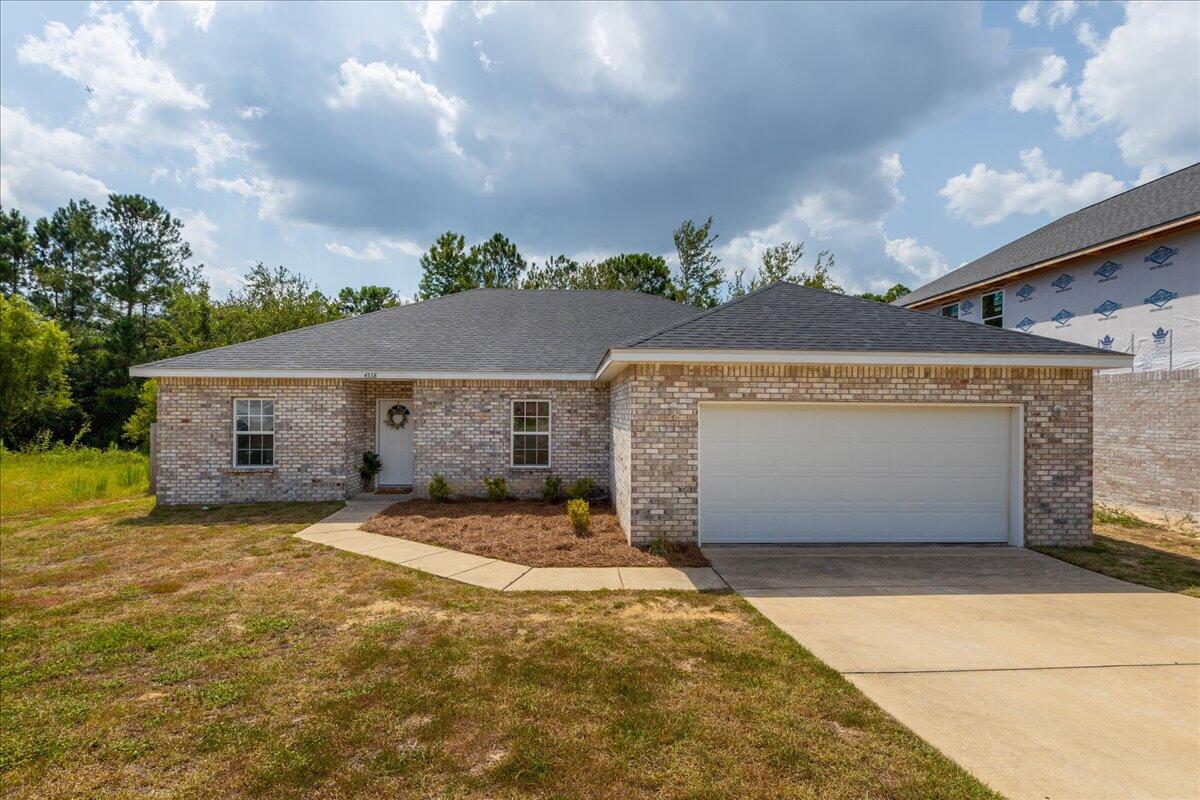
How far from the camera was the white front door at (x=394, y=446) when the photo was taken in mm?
12703

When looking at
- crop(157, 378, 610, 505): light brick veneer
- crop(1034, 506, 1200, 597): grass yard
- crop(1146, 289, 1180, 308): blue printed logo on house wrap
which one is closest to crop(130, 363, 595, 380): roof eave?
crop(157, 378, 610, 505): light brick veneer

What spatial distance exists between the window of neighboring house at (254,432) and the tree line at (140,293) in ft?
57.4

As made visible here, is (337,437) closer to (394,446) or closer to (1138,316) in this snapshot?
(394,446)

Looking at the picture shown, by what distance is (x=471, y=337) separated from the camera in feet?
42.7

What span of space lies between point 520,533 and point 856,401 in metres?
5.68

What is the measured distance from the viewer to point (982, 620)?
506 cm

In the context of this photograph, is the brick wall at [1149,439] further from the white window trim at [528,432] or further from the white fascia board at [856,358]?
the white window trim at [528,432]

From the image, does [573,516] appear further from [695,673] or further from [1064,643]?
[1064,643]

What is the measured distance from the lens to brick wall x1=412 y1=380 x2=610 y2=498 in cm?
1142

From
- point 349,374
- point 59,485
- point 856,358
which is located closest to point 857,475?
point 856,358

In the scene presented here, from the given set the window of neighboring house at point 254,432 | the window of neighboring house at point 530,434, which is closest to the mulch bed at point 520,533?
the window of neighboring house at point 530,434

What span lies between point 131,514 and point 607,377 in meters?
9.89

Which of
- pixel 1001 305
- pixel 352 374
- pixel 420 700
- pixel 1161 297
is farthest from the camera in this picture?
pixel 1001 305

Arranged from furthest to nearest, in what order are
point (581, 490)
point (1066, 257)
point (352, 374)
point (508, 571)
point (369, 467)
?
1. point (1066, 257)
2. point (369, 467)
3. point (352, 374)
4. point (581, 490)
5. point (508, 571)
